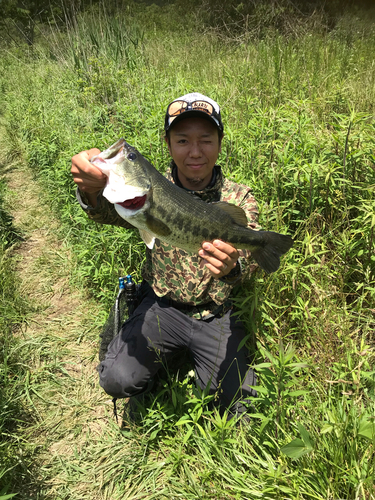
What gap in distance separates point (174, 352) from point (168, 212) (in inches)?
53.7

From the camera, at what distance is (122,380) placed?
94.8 inches

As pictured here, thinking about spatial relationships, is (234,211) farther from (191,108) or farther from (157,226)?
(191,108)

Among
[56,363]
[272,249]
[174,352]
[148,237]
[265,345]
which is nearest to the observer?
[148,237]

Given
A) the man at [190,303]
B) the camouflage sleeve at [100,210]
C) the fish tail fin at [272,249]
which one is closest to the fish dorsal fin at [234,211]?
the fish tail fin at [272,249]

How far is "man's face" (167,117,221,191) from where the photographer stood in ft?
8.05

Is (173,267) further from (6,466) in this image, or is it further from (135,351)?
(6,466)

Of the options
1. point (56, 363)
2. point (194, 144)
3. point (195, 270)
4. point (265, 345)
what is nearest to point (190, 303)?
point (195, 270)

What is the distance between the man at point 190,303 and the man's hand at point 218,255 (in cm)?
22

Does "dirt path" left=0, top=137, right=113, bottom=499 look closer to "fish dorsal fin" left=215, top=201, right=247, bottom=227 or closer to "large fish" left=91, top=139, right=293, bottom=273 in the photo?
"large fish" left=91, top=139, right=293, bottom=273

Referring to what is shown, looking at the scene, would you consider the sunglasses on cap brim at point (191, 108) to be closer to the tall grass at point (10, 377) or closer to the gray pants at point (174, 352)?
the gray pants at point (174, 352)

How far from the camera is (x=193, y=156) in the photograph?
7.91 feet

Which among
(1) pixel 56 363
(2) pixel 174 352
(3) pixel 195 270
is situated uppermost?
(3) pixel 195 270

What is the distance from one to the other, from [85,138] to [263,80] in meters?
3.05

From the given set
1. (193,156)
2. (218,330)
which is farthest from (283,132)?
(218,330)
